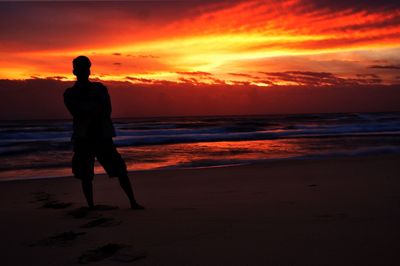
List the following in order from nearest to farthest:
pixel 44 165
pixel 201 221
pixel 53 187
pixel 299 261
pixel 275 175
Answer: pixel 299 261
pixel 201 221
pixel 53 187
pixel 275 175
pixel 44 165

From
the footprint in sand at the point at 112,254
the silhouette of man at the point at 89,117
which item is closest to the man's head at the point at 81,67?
the silhouette of man at the point at 89,117

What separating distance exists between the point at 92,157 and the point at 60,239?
4.47ft

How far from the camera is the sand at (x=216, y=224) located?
120 inches

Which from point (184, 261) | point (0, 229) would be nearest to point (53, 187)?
point (0, 229)

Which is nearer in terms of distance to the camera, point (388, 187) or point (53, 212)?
point (53, 212)

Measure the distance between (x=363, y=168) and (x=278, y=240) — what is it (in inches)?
216

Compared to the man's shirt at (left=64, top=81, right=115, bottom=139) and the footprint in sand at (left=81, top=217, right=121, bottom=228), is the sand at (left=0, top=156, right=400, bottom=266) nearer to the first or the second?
the footprint in sand at (left=81, top=217, right=121, bottom=228)

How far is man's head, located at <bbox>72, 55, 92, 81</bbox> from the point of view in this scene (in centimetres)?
467

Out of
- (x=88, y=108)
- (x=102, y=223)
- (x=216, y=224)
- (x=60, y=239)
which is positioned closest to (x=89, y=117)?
(x=88, y=108)

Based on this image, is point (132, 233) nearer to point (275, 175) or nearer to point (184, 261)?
point (184, 261)

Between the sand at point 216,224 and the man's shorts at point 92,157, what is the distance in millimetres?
441

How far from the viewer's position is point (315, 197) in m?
5.20

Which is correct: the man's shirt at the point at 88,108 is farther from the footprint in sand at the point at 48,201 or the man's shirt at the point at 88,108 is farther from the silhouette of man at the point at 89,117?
the footprint in sand at the point at 48,201

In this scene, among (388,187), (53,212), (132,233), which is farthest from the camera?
(388,187)
